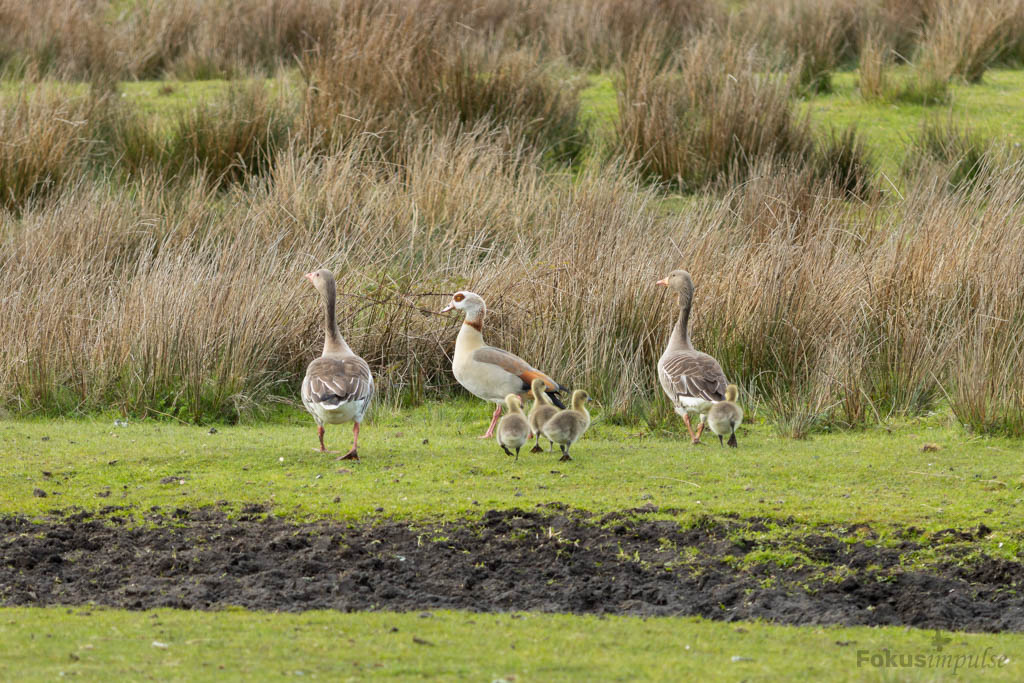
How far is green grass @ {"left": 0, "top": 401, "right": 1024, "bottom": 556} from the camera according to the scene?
21.8 feet

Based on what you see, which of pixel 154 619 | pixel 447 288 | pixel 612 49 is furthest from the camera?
pixel 612 49

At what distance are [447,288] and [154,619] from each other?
21.6 ft

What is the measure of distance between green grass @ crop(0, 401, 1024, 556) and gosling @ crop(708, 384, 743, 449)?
0.56 feet

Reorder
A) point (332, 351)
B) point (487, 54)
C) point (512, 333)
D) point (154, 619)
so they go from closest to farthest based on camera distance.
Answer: point (154, 619) < point (332, 351) < point (512, 333) < point (487, 54)

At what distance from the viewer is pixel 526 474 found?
7465mm

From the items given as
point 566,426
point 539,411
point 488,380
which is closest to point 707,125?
point 488,380

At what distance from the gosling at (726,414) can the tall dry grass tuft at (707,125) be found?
23.0 ft

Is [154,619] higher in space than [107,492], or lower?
higher

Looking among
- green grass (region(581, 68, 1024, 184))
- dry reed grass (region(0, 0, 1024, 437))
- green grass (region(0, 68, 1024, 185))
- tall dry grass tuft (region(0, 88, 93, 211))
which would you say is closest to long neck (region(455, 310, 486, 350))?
dry reed grass (region(0, 0, 1024, 437))

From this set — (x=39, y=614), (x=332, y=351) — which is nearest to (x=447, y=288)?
(x=332, y=351)

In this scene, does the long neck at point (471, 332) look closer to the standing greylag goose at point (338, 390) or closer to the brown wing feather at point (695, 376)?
the standing greylag goose at point (338, 390)

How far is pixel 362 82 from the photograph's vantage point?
15375 mm

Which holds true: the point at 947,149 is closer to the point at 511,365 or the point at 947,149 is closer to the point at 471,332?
the point at 471,332

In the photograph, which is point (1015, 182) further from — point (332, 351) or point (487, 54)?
point (487, 54)
